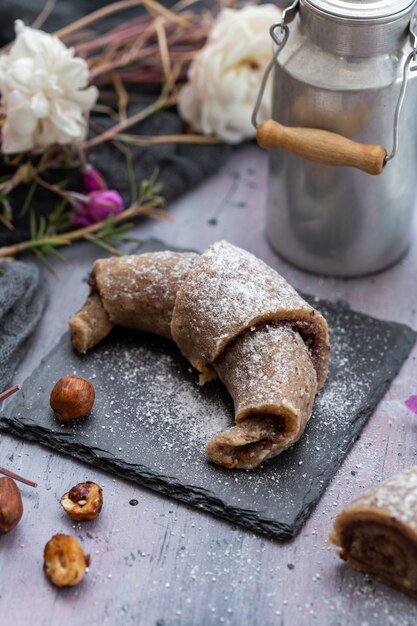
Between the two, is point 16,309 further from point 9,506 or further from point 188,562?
point 188,562

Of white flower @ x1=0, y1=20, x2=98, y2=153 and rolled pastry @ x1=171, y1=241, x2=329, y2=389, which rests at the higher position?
white flower @ x1=0, y1=20, x2=98, y2=153

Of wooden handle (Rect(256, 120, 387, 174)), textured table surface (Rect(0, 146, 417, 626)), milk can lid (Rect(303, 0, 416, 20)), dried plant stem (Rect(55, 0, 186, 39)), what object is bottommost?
textured table surface (Rect(0, 146, 417, 626))

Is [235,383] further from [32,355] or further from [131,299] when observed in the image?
[32,355]

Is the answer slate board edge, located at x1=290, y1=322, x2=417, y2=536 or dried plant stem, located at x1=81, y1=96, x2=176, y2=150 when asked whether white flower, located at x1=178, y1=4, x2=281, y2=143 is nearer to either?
dried plant stem, located at x1=81, y1=96, x2=176, y2=150

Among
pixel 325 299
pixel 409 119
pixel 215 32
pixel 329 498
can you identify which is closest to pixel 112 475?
pixel 329 498

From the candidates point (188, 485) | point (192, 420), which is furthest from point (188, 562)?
point (192, 420)

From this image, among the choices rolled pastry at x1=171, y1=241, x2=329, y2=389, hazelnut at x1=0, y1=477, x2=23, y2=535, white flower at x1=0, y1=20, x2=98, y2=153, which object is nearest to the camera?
hazelnut at x1=0, y1=477, x2=23, y2=535

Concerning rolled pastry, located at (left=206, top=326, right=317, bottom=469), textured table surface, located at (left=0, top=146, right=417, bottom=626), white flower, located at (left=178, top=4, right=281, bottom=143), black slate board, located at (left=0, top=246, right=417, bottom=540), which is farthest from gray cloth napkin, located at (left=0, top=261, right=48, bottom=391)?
white flower, located at (left=178, top=4, right=281, bottom=143)
